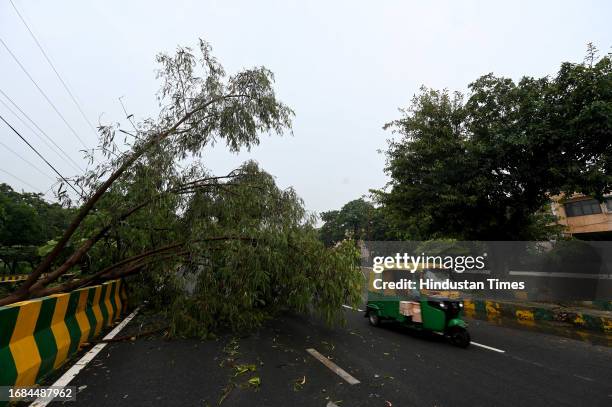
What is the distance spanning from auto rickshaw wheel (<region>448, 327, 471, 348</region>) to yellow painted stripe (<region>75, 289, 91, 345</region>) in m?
7.58

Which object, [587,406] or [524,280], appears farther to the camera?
[524,280]

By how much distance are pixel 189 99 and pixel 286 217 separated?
4391 mm

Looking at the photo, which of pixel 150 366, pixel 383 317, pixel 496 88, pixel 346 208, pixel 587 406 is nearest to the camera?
pixel 587 406

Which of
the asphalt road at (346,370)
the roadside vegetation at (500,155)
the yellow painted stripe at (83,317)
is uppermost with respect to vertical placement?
the roadside vegetation at (500,155)

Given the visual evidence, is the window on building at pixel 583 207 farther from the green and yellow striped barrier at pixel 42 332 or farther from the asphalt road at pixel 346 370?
the green and yellow striped barrier at pixel 42 332

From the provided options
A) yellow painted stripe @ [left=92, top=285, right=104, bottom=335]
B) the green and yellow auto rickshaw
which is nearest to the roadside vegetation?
the green and yellow auto rickshaw

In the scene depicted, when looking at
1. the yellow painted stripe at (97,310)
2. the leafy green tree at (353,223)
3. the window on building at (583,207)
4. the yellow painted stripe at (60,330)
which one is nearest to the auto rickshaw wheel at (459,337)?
the yellow painted stripe at (60,330)

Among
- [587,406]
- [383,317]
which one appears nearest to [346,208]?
[383,317]

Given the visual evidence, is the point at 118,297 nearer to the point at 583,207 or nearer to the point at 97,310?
the point at 97,310

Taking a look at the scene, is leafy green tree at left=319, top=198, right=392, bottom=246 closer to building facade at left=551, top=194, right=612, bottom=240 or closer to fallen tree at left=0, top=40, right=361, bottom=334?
building facade at left=551, top=194, right=612, bottom=240

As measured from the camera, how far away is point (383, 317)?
9008 millimetres

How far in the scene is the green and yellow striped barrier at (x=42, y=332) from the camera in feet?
13.3

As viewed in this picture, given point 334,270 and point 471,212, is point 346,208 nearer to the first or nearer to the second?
point 471,212

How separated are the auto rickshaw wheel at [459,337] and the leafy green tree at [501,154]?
7197 mm
